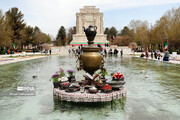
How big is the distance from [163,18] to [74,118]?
62156mm

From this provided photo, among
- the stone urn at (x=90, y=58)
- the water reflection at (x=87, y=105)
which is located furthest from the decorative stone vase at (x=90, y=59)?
the water reflection at (x=87, y=105)

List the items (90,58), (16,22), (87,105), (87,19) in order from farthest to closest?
(87,19) < (16,22) < (90,58) < (87,105)

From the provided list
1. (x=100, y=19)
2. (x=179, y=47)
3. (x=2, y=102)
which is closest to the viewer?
(x=2, y=102)

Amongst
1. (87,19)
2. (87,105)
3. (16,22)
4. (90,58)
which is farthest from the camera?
(87,19)

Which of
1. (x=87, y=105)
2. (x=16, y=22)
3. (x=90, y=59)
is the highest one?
(x=16, y=22)

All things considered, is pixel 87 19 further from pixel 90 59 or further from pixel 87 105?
pixel 87 105

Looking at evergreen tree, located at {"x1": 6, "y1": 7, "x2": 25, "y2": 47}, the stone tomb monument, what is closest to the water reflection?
evergreen tree, located at {"x1": 6, "y1": 7, "x2": 25, "y2": 47}

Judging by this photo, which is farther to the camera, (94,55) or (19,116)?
(94,55)

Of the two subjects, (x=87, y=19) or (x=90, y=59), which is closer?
(x=90, y=59)

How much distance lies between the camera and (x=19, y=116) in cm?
650

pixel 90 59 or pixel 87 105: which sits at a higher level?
pixel 90 59

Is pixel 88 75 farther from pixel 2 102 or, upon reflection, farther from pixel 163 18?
pixel 163 18

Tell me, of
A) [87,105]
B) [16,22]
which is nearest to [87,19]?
[16,22]

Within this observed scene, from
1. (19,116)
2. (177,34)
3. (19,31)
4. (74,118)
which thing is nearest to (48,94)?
(19,116)
